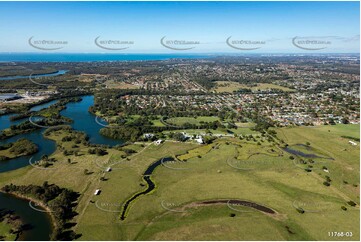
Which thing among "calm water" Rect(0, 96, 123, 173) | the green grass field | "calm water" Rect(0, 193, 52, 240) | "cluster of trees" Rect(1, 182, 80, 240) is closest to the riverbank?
"cluster of trees" Rect(1, 182, 80, 240)

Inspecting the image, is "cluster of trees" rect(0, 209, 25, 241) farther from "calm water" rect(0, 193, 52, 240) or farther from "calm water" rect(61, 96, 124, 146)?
"calm water" rect(61, 96, 124, 146)

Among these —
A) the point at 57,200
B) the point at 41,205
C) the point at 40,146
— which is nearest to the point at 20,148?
the point at 40,146

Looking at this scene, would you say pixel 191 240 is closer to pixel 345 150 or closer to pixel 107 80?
pixel 345 150

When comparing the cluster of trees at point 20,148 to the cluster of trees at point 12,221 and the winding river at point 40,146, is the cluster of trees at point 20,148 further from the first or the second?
the cluster of trees at point 12,221

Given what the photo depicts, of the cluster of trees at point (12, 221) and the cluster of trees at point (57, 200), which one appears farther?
the cluster of trees at point (12, 221)

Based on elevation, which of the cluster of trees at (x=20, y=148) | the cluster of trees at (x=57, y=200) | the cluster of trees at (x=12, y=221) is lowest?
the cluster of trees at (x=12, y=221)

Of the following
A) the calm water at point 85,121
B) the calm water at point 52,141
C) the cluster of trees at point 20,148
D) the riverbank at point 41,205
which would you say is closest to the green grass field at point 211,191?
the riverbank at point 41,205

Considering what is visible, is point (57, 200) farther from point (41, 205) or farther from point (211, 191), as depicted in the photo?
point (211, 191)
